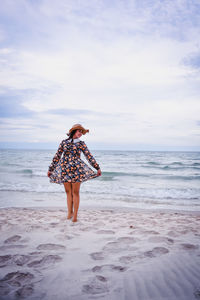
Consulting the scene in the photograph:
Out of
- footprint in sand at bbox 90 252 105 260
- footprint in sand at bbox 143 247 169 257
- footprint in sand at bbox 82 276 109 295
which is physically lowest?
footprint in sand at bbox 90 252 105 260

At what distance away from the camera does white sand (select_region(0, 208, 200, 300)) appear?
1816 millimetres

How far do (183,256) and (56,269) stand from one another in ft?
5.34

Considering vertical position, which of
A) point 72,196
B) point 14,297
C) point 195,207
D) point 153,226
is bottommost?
point 195,207

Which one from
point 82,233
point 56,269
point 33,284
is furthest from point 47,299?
point 82,233

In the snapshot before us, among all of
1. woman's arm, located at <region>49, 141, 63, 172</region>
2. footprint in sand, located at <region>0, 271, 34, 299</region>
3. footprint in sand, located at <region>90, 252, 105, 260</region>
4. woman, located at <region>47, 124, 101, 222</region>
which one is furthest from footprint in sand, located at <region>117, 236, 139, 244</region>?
woman's arm, located at <region>49, 141, 63, 172</region>

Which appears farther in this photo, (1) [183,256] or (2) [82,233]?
(2) [82,233]

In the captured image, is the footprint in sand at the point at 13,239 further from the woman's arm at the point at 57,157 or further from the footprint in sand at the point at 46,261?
the woman's arm at the point at 57,157

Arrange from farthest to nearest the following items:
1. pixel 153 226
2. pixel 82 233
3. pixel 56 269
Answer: pixel 153 226 → pixel 82 233 → pixel 56 269

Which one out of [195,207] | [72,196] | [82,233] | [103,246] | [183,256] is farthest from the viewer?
[195,207]

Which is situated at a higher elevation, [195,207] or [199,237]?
[199,237]

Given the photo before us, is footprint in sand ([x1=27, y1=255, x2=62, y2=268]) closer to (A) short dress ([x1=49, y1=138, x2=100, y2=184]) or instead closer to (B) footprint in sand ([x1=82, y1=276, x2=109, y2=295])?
(B) footprint in sand ([x1=82, y1=276, x2=109, y2=295])

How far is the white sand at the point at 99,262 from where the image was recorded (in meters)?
1.82

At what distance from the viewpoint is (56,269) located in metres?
2.21

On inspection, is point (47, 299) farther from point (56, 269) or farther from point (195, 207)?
point (195, 207)
